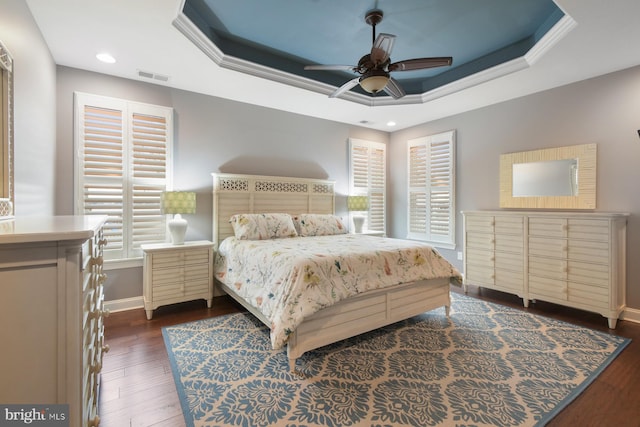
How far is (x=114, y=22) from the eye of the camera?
2.37 meters

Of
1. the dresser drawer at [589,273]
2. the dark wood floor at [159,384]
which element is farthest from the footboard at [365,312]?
the dresser drawer at [589,273]

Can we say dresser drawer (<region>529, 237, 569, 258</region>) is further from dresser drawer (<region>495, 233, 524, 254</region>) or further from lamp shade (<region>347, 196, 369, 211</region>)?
lamp shade (<region>347, 196, 369, 211</region>)

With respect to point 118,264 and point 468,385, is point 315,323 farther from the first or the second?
point 118,264

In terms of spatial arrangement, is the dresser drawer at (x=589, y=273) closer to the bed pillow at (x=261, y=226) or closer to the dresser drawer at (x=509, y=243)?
the dresser drawer at (x=509, y=243)

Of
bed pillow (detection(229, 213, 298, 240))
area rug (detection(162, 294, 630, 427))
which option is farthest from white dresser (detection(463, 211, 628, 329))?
bed pillow (detection(229, 213, 298, 240))

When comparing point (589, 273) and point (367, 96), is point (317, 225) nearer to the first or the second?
point (367, 96)

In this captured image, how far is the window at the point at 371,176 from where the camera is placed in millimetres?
5266

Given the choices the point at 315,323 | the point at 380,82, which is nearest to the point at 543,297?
the point at 315,323

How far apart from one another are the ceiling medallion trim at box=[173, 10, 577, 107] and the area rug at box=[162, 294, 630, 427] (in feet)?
8.87

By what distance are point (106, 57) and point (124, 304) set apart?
8.63 ft

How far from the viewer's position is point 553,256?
3299mm

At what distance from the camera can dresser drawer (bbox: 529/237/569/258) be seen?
3.22 meters

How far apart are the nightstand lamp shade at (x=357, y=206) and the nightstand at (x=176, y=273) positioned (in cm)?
236

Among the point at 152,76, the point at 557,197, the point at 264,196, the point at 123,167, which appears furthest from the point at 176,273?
the point at 557,197
